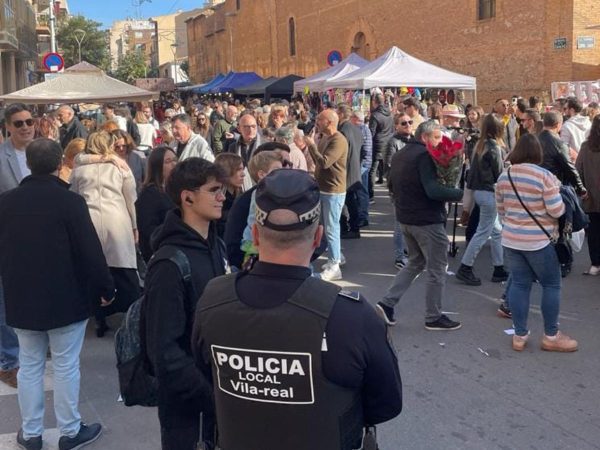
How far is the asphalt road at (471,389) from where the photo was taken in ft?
13.7

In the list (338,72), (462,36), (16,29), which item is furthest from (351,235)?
(16,29)

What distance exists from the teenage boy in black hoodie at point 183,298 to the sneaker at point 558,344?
3.39 meters

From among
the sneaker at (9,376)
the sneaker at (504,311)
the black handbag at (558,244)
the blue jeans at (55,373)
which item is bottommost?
the sneaker at (9,376)

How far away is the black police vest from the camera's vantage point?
1935mm

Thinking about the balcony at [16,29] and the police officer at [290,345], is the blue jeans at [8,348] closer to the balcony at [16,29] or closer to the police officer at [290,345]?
the police officer at [290,345]

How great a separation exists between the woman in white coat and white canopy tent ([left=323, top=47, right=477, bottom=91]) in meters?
8.28

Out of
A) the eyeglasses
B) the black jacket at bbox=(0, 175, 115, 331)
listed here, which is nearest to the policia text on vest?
the eyeglasses

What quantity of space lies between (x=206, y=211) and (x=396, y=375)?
1194mm

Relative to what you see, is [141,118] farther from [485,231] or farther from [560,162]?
[560,162]

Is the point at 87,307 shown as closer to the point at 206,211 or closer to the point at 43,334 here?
the point at 43,334

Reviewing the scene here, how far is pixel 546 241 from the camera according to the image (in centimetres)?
518

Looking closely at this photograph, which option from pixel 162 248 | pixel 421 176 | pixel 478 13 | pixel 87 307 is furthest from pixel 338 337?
pixel 478 13

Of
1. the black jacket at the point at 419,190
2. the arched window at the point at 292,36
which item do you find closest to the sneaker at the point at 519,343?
the black jacket at the point at 419,190

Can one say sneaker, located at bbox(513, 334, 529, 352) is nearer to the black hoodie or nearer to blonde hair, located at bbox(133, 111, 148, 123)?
the black hoodie
